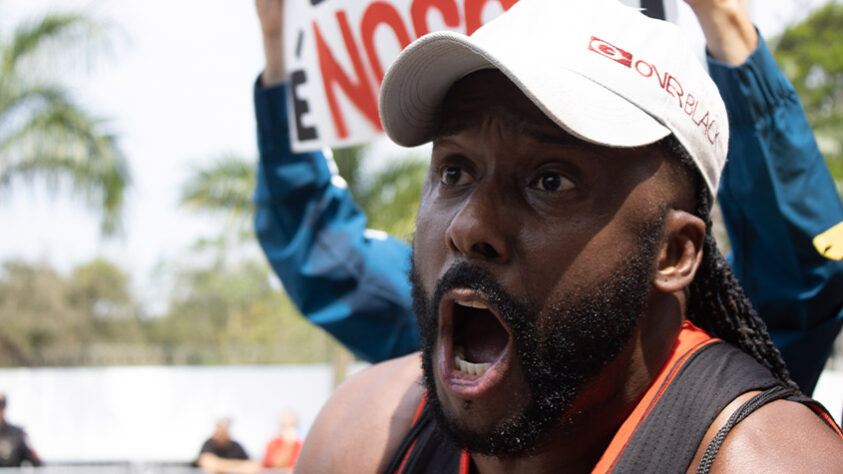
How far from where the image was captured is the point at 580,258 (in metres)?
1.47

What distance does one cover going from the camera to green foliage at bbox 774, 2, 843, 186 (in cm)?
1617

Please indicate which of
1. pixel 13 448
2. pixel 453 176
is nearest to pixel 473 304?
pixel 453 176

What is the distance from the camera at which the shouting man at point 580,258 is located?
4.74 feet

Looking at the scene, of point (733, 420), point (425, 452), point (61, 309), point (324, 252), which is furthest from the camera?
point (61, 309)

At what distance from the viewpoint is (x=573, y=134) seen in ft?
4.76

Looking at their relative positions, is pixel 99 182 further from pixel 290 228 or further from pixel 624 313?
pixel 624 313

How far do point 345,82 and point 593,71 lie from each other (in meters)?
1.32

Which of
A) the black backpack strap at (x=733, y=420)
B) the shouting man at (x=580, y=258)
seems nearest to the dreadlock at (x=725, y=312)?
the shouting man at (x=580, y=258)

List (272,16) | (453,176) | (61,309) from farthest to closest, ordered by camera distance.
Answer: (61,309) → (272,16) → (453,176)

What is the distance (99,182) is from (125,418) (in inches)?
188

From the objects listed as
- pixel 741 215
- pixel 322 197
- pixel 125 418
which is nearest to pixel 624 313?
pixel 741 215

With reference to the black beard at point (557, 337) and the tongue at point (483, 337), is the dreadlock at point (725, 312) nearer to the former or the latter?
the black beard at point (557, 337)

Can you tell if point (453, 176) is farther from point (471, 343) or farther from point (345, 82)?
point (345, 82)

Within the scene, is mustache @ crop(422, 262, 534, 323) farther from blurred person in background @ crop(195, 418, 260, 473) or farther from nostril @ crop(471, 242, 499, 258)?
blurred person in background @ crop(195, 418, 260, 473)
